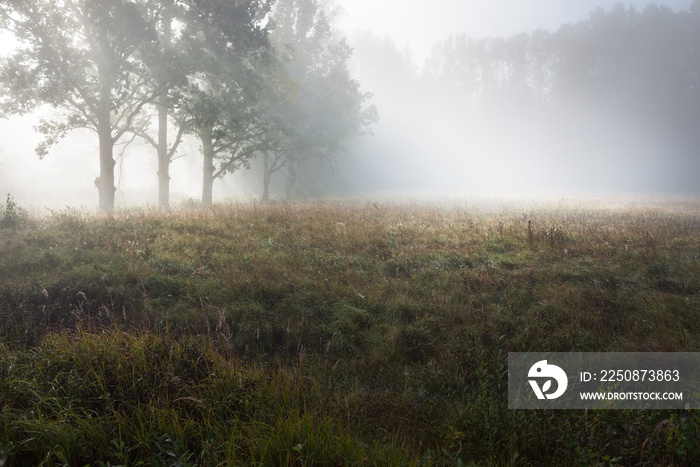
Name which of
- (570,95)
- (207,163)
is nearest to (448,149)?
(570,95)

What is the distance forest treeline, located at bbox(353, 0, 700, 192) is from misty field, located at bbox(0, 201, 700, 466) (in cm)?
4926

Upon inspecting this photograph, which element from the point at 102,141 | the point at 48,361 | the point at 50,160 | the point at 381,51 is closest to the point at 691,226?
the point at 48,361

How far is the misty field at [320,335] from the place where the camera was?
3.15 metres

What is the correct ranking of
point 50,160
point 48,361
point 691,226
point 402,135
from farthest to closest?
point 402,135
point 50,160
point 691,226
point 48,361

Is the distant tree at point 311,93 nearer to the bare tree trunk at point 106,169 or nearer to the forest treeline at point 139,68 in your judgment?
the forest treeline at point 139,68

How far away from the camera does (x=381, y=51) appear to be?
2121 inches

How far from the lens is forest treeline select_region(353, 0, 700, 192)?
50938mm

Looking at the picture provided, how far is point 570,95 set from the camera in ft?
183

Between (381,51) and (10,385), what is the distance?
56.9 m

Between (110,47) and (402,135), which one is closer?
(110,47)

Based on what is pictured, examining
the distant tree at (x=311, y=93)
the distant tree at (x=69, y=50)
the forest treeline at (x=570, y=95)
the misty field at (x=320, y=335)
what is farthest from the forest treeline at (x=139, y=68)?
the forest treeline at (x=570, y=95)

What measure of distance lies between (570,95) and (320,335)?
62272mm

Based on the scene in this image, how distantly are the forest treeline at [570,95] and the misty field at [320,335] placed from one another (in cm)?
4926

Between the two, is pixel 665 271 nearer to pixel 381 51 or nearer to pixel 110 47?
pixel 110 47
